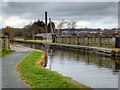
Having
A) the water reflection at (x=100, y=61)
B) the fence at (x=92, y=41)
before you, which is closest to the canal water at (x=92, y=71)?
the water reflection at (x=100, y=61)

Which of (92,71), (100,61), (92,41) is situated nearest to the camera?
(92,71)

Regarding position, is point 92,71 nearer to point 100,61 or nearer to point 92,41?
point 100,61

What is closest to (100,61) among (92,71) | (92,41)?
→ (92,71)

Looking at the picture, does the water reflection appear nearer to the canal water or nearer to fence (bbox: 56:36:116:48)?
the canal water

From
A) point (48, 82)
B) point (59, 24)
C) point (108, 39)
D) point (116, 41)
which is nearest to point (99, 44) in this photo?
point (108, 39)

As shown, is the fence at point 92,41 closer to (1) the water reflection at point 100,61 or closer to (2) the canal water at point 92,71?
(1) the water reflection at point 100,61

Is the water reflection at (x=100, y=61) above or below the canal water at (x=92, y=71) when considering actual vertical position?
below

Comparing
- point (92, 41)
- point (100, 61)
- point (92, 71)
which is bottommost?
point (100, 61)

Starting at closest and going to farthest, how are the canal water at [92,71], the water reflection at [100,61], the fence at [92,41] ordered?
1. the canal water at [92,71]
2. the water reflection at [100,61]
3. the fence at [92,41]

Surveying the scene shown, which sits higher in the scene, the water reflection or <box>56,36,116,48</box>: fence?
<box>56,36,116,48</box>: fence

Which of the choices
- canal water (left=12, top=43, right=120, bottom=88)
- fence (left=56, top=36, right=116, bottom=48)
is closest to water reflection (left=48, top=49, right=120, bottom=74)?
canal water (left=12, top=43, right=120, bottom=88)

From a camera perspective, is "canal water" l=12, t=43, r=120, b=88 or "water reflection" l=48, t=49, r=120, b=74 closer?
"canal water" l=12, t=43, r=120, b=88

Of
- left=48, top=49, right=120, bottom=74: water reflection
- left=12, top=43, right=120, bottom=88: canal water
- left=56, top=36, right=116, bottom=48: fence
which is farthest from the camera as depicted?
left=56, top=36, right=116, bottom=48: fence

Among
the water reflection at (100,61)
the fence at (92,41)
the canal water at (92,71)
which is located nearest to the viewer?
the canal water at (92,71)
